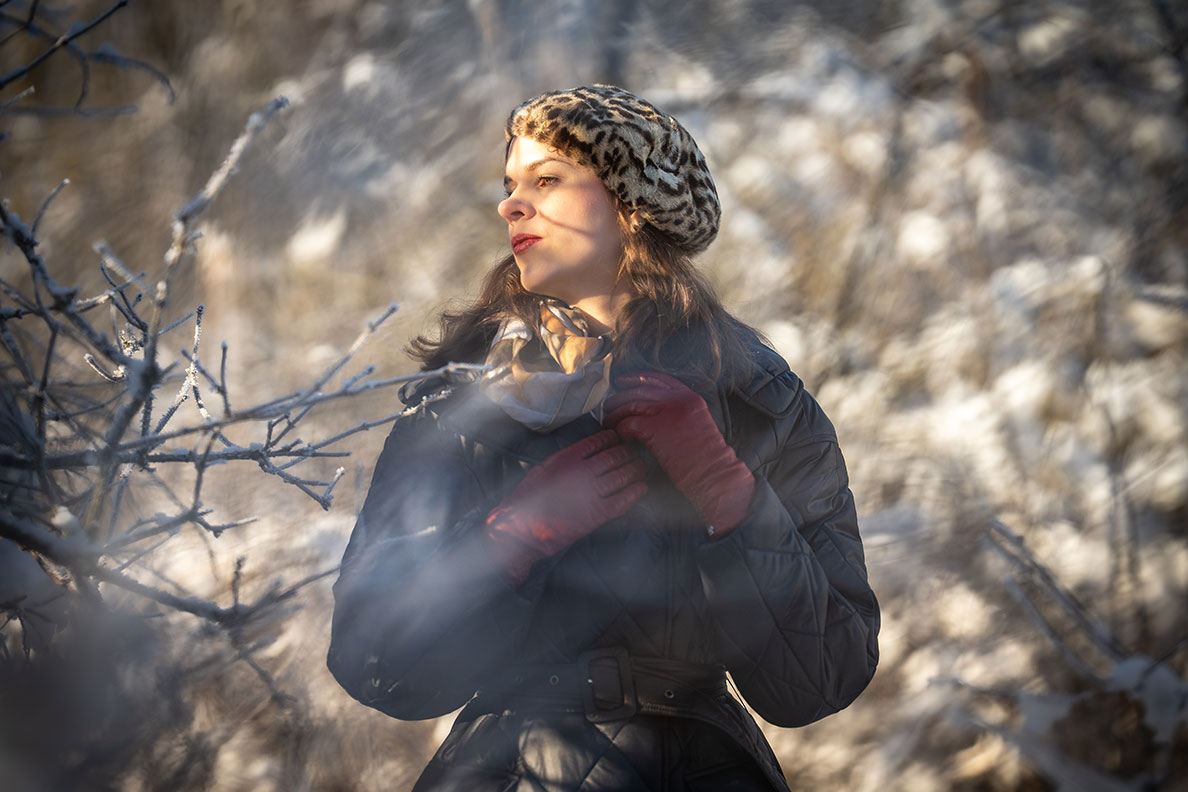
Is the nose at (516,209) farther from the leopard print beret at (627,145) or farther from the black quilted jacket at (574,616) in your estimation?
the black quilted jacket at (574,616)

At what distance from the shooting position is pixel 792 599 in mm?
960

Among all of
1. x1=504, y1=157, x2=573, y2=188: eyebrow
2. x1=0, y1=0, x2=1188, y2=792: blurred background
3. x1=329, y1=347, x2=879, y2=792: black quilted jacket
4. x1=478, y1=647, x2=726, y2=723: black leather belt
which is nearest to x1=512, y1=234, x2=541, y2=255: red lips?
x1=504, y1=157, x2=573, y2=188: eyebrow

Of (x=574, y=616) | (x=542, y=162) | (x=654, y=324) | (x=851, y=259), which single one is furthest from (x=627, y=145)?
(x=851, y=259)

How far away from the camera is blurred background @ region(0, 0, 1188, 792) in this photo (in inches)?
75.7

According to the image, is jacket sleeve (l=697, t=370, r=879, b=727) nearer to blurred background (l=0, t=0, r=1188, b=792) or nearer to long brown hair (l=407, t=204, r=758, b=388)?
long brown hair (l=407, t=204, r=758, b=388)

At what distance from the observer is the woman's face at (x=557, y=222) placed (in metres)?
1.11

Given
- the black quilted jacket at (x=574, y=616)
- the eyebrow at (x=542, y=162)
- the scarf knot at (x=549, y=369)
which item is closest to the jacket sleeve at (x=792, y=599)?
the black quilted jacket at (x=574, y=616)

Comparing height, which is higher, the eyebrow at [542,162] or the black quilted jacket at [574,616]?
the eyebrow at [542,162]

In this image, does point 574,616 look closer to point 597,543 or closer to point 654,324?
point 597,543

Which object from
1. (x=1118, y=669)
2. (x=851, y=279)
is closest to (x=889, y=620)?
(x=1118, y=669)

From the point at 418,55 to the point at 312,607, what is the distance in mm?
1557

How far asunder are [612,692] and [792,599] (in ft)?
0.78

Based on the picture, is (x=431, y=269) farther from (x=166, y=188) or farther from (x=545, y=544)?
(x=545, y=544)

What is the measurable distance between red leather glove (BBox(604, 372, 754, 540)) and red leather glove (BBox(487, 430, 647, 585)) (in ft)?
0.13
